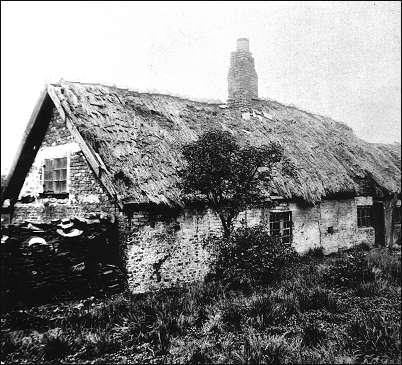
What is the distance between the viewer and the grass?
524 cm

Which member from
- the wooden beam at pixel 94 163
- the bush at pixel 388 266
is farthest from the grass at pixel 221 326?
the wooden beam at pixel 94 163

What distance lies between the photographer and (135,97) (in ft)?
39.7

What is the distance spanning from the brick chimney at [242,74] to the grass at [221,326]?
9308 mm

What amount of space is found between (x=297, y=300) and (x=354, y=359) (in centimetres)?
237

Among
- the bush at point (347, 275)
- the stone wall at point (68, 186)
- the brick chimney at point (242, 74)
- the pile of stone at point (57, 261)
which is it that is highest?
the brick chimney at point (242, 74)

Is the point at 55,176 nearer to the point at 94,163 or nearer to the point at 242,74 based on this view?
the point at 94,163

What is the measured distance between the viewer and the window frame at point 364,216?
15125 millimetres

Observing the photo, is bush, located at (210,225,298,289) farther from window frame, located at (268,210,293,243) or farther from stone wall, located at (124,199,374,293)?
window frame, located at (268,210,293,243)

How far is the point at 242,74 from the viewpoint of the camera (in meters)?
15.7

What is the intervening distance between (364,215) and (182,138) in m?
8.85

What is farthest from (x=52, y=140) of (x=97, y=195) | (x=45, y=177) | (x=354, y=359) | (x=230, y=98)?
(x=354, y=359)

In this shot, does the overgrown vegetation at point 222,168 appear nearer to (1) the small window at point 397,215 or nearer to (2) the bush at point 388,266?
(2) the bush at point 388,266

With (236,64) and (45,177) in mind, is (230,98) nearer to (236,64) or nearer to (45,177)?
(236,64)

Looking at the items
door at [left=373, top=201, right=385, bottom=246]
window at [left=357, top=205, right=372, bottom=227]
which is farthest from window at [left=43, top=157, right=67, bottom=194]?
door at [left=373, top=201, right=385, bottom=246]
